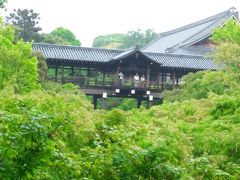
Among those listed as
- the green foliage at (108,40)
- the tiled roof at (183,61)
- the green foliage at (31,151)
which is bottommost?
the green foliage at (31,151)

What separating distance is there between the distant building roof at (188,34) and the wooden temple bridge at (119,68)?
282 inches

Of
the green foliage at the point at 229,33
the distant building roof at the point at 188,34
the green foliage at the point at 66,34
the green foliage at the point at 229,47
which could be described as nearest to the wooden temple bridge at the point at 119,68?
the distant building roof at the point at 188,34

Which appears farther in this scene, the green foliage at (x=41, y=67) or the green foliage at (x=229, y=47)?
the green foliage at (x=41, y=67)

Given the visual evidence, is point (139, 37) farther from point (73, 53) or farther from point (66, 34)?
point (73, 53)

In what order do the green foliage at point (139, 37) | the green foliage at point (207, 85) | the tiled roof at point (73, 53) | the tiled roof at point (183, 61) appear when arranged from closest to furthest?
the green foliage at point (207, 85), the tiled roof at point (73, 53), the tiled roof at point (183, 61), the green foliage at point (139, 37)

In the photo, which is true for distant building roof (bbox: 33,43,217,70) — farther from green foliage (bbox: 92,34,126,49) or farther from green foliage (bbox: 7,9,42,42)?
green foliage (bbox: 92,34,126,49)

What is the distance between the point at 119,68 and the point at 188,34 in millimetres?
18149

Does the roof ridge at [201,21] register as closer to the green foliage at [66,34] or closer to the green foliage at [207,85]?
the green foliage at [66,34]

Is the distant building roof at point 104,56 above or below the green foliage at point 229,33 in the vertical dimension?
below

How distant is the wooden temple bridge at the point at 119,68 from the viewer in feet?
93.0

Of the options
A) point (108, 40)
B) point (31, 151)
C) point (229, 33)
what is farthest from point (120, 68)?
point (108, 40)

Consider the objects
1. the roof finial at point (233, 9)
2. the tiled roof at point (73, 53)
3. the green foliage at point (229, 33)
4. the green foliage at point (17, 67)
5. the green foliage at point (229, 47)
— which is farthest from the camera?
the roof finial at point (233, 9)

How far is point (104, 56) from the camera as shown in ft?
99.0

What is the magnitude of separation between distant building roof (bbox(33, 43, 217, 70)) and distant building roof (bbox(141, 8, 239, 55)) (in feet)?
18.9
